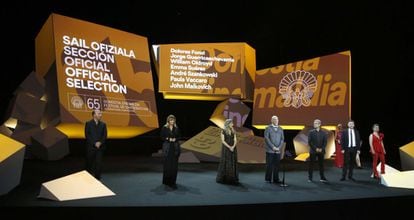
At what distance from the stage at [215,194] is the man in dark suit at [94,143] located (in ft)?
1.05

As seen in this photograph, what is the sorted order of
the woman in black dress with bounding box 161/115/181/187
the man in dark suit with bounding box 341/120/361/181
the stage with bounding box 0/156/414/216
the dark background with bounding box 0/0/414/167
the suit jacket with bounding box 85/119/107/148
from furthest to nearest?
the dark background with bounding box 0/0/414/167 < the man in dark suit with bounding box 341/120/361/181 < the suit jacket with bounding box 85/119/107/148 < the woman in black dress with bounding box 161/115/181/187 < the stage with bounding box 0/156/414/216

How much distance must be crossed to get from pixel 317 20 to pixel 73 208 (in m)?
10.1

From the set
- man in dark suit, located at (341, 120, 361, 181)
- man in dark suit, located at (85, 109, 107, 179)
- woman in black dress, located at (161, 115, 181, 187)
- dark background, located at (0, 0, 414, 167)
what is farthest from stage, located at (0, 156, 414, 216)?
dark background, located at (0, 0, 414, 167)

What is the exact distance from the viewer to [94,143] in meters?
5.77

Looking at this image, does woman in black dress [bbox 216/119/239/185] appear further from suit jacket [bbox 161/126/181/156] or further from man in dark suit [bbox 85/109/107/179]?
man in dark suit [bbox 85/109/107/179]

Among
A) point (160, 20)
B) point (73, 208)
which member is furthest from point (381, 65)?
point (73, 208)

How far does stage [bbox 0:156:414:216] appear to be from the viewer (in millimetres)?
4020

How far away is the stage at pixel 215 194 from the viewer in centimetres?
402

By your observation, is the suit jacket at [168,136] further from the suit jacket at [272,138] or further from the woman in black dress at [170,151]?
the suit jacket at [272,138]

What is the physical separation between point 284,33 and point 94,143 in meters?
9.22

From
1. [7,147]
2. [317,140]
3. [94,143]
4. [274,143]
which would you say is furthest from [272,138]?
[7,147]

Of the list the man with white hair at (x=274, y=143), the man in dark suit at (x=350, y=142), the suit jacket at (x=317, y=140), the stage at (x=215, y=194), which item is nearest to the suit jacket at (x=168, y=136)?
the stage at (x=215, y=194)

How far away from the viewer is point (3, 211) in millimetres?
3613

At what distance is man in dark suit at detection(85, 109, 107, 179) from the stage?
0.32 m
